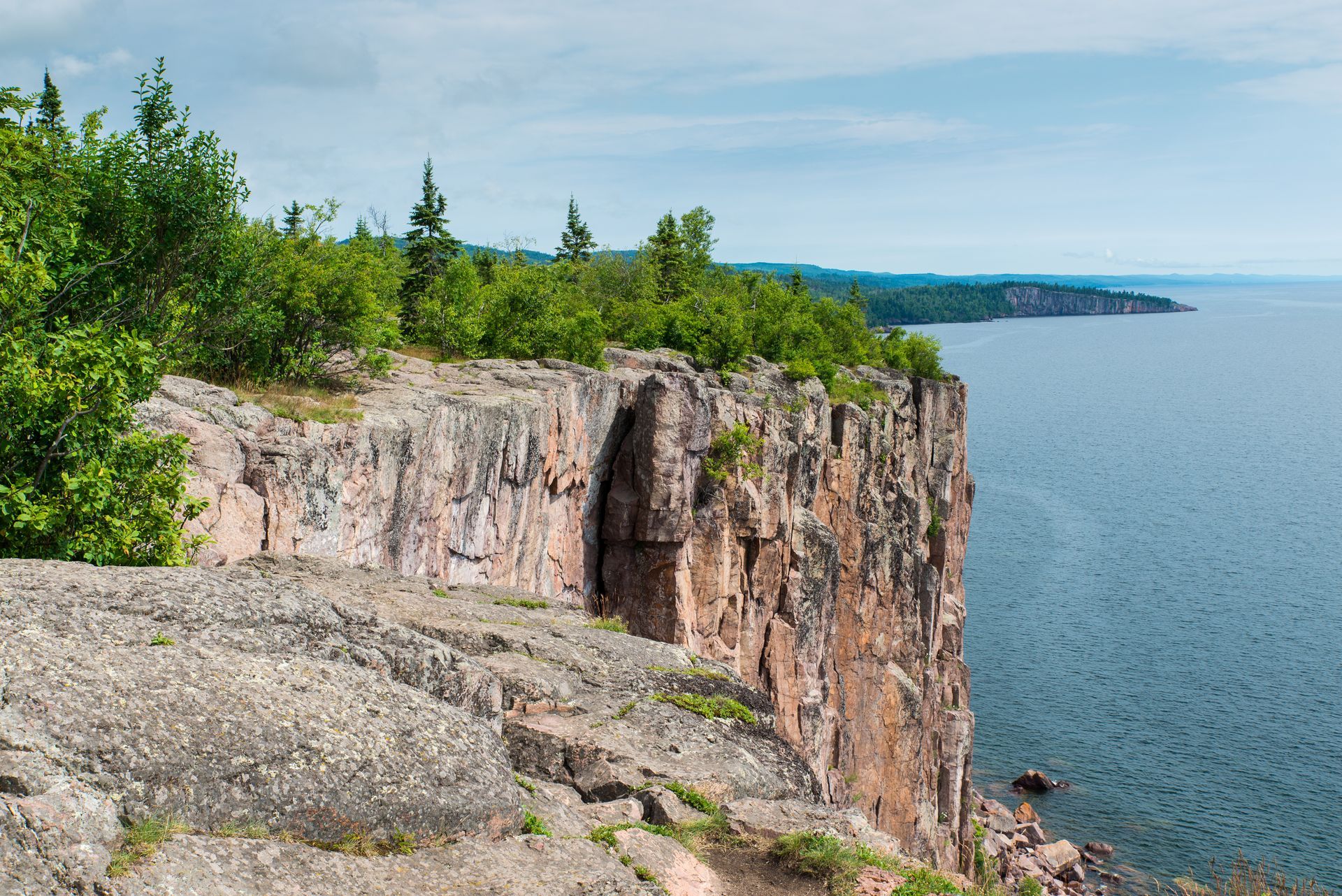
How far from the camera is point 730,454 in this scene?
35969 mm

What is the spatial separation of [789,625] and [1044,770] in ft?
112

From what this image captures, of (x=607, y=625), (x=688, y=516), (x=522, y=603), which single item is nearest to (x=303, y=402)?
(x=522, y=603)

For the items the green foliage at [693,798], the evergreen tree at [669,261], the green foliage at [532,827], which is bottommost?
the green foliage at [693,798]

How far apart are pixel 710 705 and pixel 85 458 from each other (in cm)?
1020

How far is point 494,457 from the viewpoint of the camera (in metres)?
26.6

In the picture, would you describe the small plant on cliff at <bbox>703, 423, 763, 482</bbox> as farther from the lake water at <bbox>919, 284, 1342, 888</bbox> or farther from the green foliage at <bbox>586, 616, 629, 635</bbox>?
the lake water at <bbox>919, 284, 1342, 888</bbox>

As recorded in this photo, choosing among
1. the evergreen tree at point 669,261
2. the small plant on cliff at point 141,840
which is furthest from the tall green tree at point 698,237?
the small plant on cliff at point 141,840

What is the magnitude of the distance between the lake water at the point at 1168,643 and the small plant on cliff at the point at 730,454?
36.2m

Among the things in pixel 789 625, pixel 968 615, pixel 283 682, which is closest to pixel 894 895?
pixel 283 682

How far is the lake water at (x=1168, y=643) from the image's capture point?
2279 inches

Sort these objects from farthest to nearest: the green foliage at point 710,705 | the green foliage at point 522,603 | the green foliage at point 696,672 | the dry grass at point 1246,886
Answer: the green foliage at point 522,603, the green foliage at point 696,672, the dry grass at point 1246,886, the green foliage at point 710,705

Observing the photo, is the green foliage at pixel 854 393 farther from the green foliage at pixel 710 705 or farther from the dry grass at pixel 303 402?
the green foliage at pixel 710 705

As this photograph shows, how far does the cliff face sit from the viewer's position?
20.5 metres

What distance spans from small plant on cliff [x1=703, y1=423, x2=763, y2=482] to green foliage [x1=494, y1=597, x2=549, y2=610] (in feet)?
49.7
